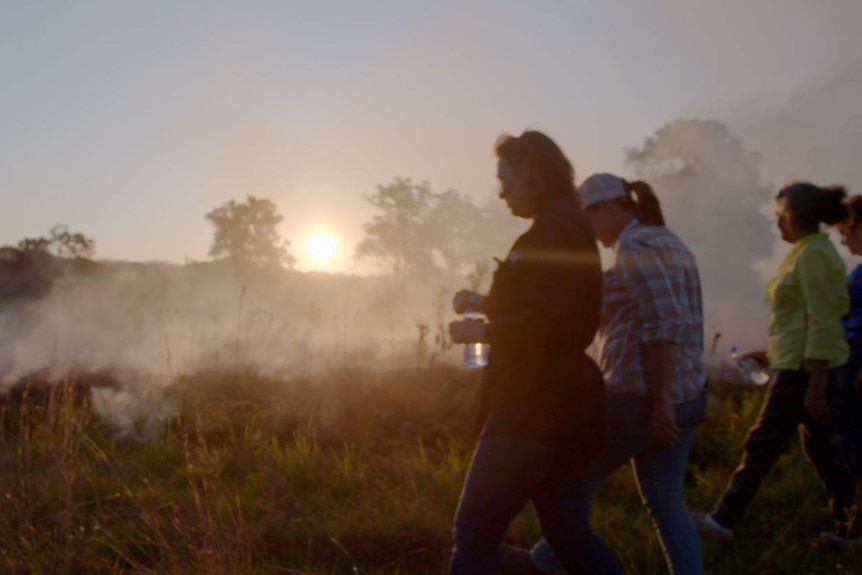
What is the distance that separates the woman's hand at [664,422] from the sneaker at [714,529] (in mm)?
1608

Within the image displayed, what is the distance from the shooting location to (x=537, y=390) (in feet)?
Answer: 9.54

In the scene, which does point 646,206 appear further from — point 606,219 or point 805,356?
point 805,356

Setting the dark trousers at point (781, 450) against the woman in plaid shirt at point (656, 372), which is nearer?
the woman in plaid shirt at point (656, 372)

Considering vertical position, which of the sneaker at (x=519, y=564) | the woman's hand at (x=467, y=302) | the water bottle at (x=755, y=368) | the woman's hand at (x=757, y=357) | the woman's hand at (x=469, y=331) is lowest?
the sneaker at (x=519, y=564)

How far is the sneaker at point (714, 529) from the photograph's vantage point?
4.63 metres

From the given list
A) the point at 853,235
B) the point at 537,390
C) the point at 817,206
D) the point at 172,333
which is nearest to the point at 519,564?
the point at 537,390

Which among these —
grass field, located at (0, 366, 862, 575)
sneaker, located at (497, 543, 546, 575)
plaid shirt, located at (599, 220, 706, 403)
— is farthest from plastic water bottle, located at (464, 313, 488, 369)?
grass field, located at (0, 366, 862, 575)

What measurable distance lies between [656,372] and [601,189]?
2.74 feet

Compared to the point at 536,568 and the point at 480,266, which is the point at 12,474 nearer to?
the point at 536,568

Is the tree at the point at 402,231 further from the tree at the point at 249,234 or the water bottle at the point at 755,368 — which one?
the water bottle at the point at 755,368

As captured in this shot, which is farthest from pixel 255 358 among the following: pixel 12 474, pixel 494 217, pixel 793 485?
pixel 494 217

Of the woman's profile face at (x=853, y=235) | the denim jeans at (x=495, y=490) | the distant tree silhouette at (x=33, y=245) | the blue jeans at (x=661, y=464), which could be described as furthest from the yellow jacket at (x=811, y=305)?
the distant tree silhouette at (x=33, y=245)

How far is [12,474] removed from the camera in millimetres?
5227

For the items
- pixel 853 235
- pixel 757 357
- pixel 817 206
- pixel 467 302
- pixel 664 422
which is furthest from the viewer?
pixel 757 357
